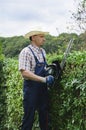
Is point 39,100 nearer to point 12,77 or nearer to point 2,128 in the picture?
point 12,77

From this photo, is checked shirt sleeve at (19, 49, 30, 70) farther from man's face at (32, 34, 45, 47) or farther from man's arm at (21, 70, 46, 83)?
man's face at (32, 34, 45, 47)

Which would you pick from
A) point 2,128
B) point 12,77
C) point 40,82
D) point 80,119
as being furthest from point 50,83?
point 2,128

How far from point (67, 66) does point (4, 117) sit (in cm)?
457

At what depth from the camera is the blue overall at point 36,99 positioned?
7.40 metres

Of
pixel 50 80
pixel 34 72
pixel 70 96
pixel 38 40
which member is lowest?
pixel 70 96

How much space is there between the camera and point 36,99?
24.5 ft

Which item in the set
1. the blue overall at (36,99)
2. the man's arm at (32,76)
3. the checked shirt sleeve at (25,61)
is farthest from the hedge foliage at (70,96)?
the checked shirt sleeve at (25,61)

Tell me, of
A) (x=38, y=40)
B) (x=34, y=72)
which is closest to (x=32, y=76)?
(x=34, y=72)

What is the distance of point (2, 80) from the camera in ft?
37.0

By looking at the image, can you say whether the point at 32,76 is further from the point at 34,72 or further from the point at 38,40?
the point at 38,40

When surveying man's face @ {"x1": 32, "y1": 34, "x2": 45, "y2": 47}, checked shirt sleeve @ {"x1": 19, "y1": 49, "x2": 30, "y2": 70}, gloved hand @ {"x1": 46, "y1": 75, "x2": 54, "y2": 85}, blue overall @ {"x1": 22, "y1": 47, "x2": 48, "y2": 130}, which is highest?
man's face @ {"x1": 32, "y1": 34, "x2": 45, "y2": 47}

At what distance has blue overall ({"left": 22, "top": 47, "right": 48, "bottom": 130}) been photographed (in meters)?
7.40

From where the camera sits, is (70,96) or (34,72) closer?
(70,96)

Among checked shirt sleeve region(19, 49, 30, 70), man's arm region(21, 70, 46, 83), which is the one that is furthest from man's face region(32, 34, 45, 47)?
man's arm region(21, 70, 46, 83)
